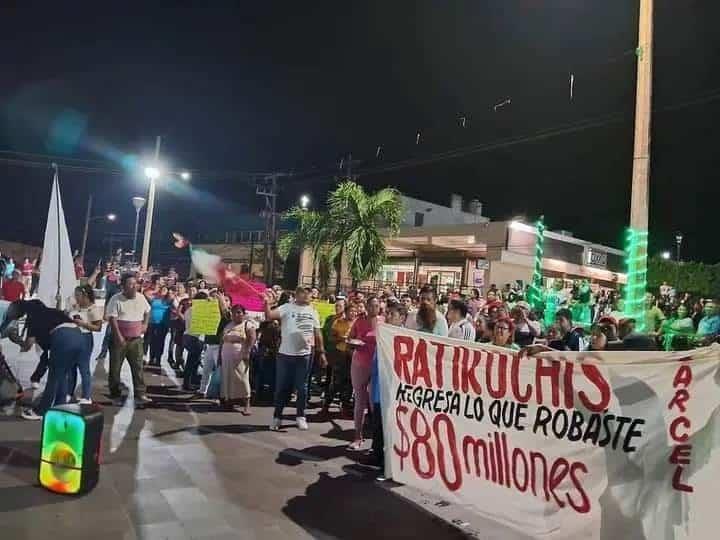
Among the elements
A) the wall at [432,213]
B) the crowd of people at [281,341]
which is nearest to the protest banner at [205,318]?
the crowd of people at [281,341]

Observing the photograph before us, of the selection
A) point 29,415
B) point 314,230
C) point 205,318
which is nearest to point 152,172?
point 314,230

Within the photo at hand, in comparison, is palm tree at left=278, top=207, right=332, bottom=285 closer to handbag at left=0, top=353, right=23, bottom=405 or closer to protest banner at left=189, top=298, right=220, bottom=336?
protest banner at left=189, top=298, right=220, bottom=336

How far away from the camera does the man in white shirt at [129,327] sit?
8062mm

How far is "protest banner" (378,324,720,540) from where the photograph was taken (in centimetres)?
347

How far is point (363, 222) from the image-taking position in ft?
65.6

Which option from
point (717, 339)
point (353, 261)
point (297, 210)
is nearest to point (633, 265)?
point (717, 339)

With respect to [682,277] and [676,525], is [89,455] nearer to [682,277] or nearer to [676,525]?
[676,525]

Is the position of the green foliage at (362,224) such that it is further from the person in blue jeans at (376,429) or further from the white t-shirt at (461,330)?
the person in blue jeans at (376,429)

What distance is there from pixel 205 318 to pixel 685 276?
31.1m

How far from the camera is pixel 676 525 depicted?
3451 mm

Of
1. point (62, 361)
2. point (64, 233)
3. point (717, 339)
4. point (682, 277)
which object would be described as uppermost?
point (682, 277)

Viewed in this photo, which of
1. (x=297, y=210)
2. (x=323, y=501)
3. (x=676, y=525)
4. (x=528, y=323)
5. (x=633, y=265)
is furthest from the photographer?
(x=297, y=210)

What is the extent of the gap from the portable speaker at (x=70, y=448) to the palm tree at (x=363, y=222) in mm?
15182

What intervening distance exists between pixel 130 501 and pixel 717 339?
797cm
